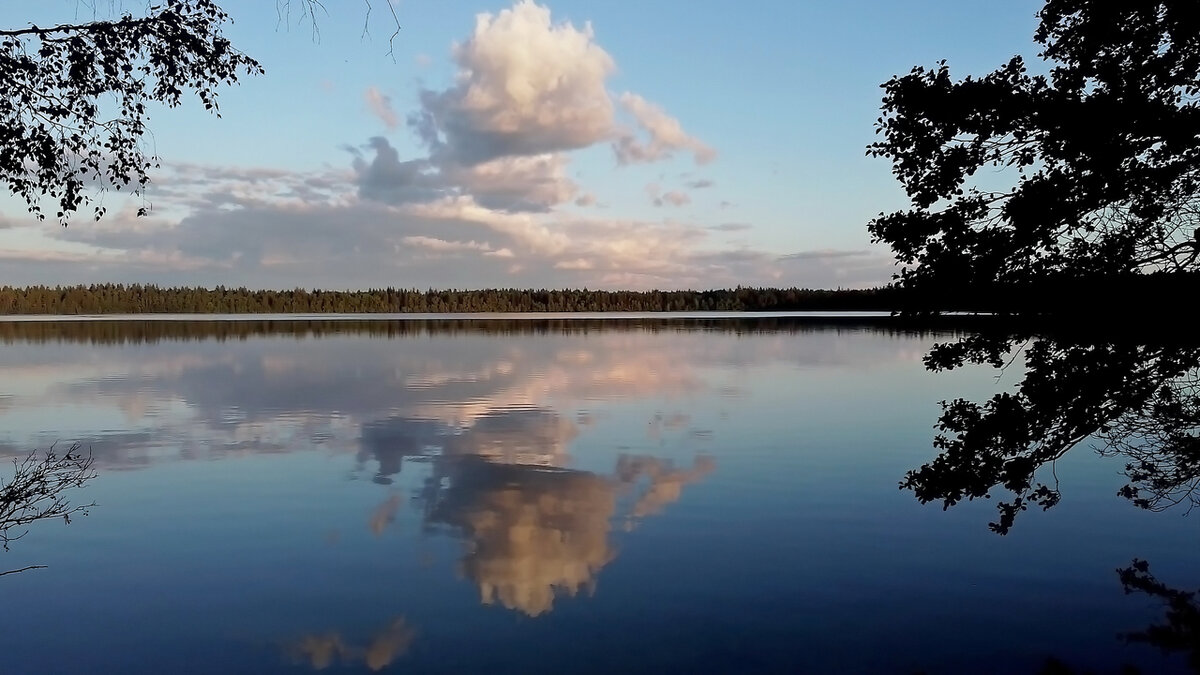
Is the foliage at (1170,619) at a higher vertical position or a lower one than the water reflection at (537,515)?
higher

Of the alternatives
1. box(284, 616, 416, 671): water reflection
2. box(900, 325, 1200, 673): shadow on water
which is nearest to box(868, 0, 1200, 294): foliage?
box(900, 325, 1200, 673): shadow on water

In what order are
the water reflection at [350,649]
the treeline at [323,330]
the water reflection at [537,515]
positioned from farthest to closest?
the treeline at [323,330] → the water reflection at [537,515] → the water reflection at [350,649]

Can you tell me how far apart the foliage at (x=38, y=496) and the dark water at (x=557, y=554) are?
38 centimetres

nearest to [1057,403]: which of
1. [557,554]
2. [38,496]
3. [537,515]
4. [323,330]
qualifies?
[557,554]

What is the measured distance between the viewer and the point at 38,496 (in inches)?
671

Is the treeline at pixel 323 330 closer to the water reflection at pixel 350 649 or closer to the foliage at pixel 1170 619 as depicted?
the foliage at pixel 1170 619

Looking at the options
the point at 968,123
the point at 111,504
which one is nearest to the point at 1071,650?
the point at 968,123

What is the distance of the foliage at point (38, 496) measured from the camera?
11825mm

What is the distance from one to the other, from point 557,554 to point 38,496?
10.1 meters

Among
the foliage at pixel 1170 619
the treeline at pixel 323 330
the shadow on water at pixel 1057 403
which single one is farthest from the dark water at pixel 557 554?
the treeline at pixel 323 330

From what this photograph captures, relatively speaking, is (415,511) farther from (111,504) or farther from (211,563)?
(111,504)

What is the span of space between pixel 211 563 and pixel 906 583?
32.1 feet

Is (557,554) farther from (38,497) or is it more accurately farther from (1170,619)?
(38,497)

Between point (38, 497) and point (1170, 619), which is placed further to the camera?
point (38, 497)
